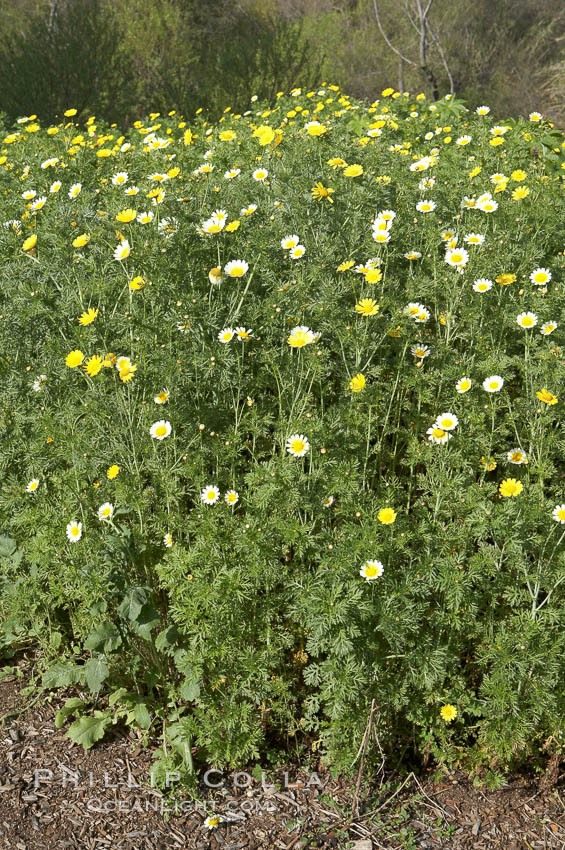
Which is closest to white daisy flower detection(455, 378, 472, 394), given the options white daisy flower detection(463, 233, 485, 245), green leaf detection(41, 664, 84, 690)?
white daisy flower detection(463, 233, 485, 245)

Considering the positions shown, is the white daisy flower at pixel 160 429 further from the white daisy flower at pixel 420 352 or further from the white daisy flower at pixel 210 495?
the white daisy flower at pixel 420 352

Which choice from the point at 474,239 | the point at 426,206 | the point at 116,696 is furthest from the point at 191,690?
the point at 426,206

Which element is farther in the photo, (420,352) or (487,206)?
(487,206)

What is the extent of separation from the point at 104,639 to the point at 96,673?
13 centimetres

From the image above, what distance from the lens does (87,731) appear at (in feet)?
8.72

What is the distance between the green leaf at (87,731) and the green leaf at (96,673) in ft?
0.65

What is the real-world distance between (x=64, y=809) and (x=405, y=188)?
317 centimetres

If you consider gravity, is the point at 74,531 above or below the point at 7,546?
above

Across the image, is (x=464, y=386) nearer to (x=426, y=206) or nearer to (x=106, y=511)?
(x=426, y=206)

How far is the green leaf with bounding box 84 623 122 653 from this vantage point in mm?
2520

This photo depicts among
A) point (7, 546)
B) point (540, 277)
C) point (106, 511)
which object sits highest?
point (540, 277)

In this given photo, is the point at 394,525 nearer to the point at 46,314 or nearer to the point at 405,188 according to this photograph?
the point at 46,314

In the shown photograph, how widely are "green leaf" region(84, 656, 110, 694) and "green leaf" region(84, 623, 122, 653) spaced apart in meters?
0.07

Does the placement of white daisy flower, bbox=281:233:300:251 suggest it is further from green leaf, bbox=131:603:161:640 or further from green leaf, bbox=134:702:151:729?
green leaf, bbox=134:702:151:729
